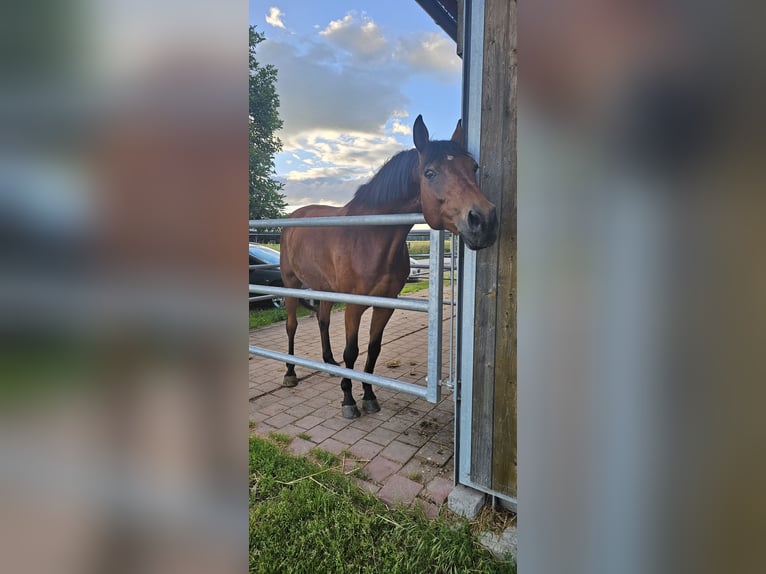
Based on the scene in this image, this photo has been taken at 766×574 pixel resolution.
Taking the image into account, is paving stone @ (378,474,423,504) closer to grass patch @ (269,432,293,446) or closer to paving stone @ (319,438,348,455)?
paving stone @ (319,438,348,455)

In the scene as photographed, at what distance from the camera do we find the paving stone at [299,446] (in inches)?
80.8

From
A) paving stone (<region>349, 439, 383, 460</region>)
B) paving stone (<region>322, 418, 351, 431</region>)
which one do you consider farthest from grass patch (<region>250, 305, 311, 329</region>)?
paving stone (<region>349, 439, 383, 460</region>)

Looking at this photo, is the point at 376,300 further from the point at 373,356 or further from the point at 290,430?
the point at 290,430

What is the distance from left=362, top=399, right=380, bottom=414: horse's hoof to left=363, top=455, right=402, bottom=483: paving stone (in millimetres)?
545

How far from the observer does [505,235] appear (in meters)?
1.43

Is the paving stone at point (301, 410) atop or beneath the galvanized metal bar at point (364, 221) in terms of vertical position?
beneath

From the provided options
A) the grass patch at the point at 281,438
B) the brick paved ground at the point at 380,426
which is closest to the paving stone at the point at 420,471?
the brick paved ground at the point at 380,426

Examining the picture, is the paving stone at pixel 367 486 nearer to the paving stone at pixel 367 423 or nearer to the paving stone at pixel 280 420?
the paving stone at pixel 367 423

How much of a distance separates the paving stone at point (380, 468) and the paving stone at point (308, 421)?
1.86 ft
